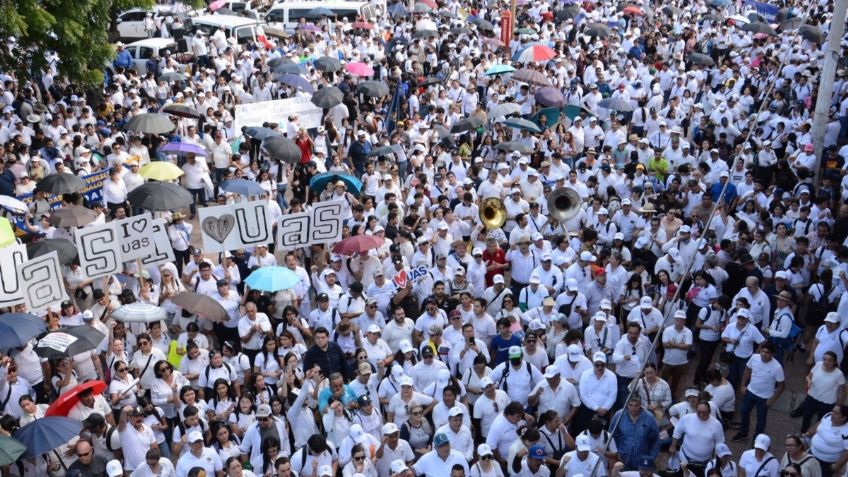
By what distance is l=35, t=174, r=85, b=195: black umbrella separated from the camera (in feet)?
47.5

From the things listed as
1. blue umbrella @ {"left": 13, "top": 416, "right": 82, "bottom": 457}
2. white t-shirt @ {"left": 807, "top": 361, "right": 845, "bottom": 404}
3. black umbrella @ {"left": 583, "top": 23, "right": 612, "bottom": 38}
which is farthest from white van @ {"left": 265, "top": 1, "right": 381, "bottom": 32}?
blue umbrella @ {"left": 13, "top": 416, "right": 82, "bottom": 457}

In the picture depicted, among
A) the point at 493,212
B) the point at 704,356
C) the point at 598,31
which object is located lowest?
the point at 598,31

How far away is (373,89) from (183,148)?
5.55 meters

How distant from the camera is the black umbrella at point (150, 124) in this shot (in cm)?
1727

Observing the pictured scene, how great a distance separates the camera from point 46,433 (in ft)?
29.6

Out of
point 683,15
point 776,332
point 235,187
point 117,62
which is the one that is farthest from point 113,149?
point 683,15

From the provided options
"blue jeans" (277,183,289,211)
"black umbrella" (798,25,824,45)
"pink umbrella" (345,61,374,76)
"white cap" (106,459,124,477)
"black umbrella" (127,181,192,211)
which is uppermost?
"white cap" (106,459,124,477)

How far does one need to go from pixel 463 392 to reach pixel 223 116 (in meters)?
10.5

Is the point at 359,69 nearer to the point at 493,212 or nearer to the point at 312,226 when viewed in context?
the point at 493,212

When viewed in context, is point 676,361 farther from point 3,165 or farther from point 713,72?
point 713,72

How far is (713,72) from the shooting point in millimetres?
22609

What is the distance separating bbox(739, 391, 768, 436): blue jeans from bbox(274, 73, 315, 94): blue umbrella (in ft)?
40.0

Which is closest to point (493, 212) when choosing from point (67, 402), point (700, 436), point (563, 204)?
point (563, 204)

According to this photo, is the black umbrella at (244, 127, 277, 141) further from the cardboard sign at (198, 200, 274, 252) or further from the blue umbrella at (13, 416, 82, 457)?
the blue umbrella at (13, 416, 82, 457)
